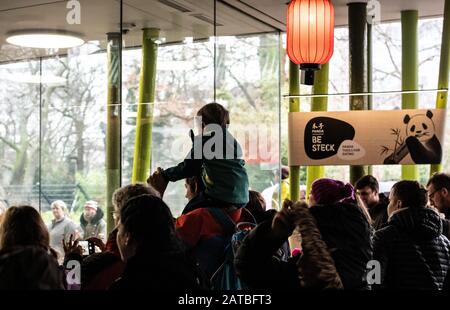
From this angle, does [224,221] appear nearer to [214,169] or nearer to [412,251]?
[214,169]

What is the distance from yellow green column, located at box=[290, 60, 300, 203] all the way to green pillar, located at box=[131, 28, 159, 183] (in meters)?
1.81

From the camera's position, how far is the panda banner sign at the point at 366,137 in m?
6.70

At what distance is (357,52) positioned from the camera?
7512mm

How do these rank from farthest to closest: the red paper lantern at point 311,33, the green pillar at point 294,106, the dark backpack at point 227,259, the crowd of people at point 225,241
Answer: the green pillar at point 294,106 → the red paper lantern at point 311,33 → the dark backpack at point 227,259 → the crowd of people at point 225,241

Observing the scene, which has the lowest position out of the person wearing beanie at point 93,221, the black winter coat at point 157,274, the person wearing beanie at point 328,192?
the person wearing beanie at point 93,221

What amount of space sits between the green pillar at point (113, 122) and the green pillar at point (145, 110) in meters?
0.21

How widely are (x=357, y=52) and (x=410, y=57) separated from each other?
67 centimetres

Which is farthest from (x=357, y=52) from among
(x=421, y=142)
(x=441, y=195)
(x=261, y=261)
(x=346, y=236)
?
(x=261, y=261)

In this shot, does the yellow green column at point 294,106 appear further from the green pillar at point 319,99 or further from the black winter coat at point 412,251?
the black winter coat at point 412,251

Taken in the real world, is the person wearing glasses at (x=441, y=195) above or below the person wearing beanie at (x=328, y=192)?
below


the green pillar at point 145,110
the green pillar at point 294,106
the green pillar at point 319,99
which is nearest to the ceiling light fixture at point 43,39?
the green pillar at point 145,110

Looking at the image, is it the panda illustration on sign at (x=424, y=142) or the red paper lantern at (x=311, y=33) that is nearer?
the red paper lantern at (x=311, y=33)

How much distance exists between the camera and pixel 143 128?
249 inches

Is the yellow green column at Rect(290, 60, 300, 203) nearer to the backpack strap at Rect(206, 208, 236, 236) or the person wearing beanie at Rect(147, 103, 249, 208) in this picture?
the person wearing beanie at Rect(147, 103, 249, 208)
